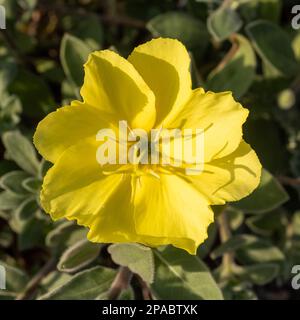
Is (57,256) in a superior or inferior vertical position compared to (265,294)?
superior

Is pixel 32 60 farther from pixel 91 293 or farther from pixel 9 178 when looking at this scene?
pixel 91 293

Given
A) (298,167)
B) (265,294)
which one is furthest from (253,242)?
(265,294)

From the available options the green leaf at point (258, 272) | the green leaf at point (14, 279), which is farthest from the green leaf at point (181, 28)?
the green leaf at point (14, 279)

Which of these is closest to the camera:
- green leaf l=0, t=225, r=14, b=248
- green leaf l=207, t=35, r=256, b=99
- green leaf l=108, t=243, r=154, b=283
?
green leaf l=108, t=243, r=154, b=283

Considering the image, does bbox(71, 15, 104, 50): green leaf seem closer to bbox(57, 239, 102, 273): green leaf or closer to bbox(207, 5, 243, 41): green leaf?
bbox(207, 5, 243, 41): green leaf

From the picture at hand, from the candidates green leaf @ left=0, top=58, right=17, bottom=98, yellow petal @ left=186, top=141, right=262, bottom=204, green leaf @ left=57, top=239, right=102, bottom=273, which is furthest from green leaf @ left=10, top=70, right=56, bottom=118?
yellow petal @ left=186, top=141, right=262, bottom=204

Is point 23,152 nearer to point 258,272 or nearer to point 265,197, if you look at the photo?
point 265,197
